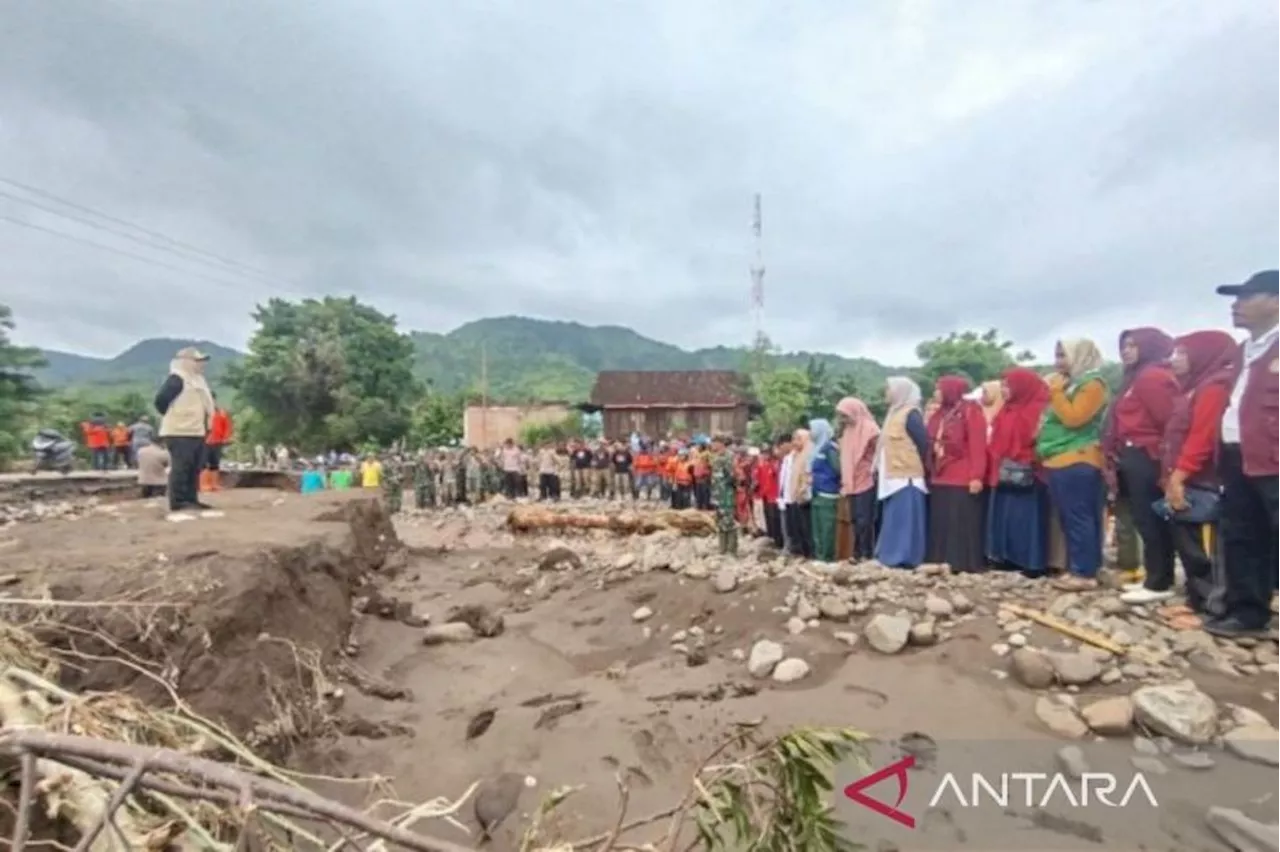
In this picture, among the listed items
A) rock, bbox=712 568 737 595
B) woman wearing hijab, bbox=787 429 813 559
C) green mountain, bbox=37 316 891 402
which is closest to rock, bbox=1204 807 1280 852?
rock, bbox=712 568 737 595

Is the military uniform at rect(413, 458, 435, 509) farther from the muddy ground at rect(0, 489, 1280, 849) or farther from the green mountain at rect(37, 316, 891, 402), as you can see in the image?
the green mountain at rect(37, 316, 891, 402)

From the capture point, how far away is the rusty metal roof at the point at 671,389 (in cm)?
3762

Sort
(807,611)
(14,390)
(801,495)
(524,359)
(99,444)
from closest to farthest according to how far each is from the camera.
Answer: (807,611), (801,495), (14,390), (99,444), (524,359)

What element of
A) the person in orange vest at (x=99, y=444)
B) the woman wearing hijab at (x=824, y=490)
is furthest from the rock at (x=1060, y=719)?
the person in orange vest at (x=99, y=444)

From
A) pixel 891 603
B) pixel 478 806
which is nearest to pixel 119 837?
pixel 478 806

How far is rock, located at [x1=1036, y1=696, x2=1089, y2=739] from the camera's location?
11.7 feet

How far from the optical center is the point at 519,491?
19.1m

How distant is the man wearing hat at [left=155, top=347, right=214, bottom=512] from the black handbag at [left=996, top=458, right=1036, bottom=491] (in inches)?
264

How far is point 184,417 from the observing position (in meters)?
6.39

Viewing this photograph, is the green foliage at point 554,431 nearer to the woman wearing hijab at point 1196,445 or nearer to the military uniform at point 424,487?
the military uniform at point 424,487

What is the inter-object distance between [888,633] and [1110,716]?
1.28m

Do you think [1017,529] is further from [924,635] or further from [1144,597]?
[924,635]

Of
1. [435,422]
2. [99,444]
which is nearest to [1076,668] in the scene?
[99,444]

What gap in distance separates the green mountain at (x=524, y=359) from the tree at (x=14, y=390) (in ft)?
154
